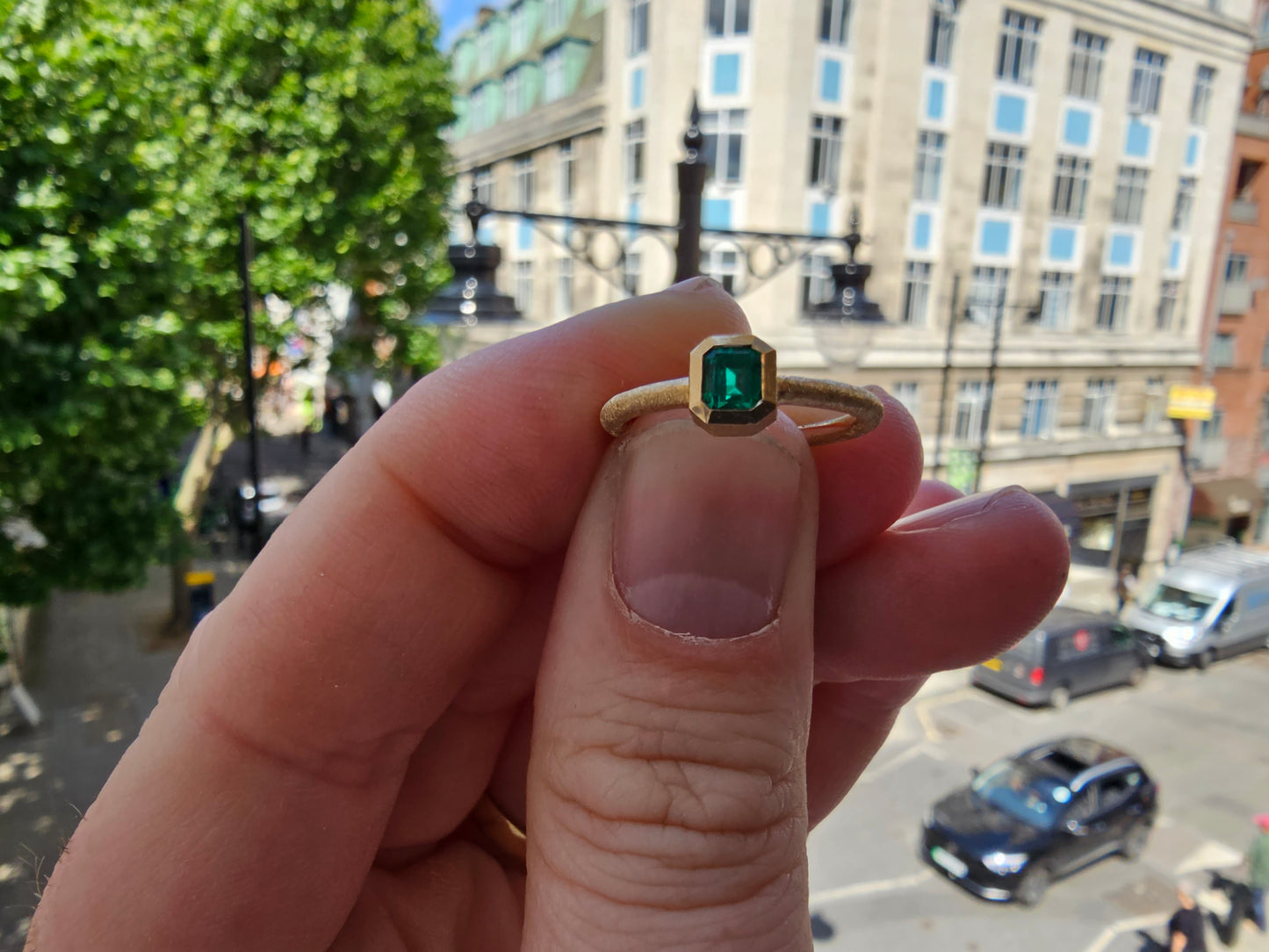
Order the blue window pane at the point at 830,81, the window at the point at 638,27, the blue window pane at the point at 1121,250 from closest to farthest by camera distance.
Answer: the blue window pane at the point at 830,81
the window at the point at 638,27
the blue window pane at the point at 1121,250

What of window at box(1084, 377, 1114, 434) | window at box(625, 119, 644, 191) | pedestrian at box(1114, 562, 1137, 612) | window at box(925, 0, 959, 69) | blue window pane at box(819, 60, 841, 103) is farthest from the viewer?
window at box(1084, 377, 1114, 434)

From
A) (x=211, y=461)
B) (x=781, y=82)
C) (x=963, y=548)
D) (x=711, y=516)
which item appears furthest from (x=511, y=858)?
(x=781, y=82)

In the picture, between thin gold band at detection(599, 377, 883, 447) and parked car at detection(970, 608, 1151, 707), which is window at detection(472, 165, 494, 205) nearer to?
parked car at detection(970, 608, 1151, 707)

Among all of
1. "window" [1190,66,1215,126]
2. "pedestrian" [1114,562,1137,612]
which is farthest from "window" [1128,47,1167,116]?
"pedestrian" [1114,562,1137,612]

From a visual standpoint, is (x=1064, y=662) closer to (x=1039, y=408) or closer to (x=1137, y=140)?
(x=1039, y=408)

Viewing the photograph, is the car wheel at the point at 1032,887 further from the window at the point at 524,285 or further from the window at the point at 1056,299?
the window at the point at 524,285

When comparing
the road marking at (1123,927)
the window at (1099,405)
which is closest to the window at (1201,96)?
the window at (1099,405)
